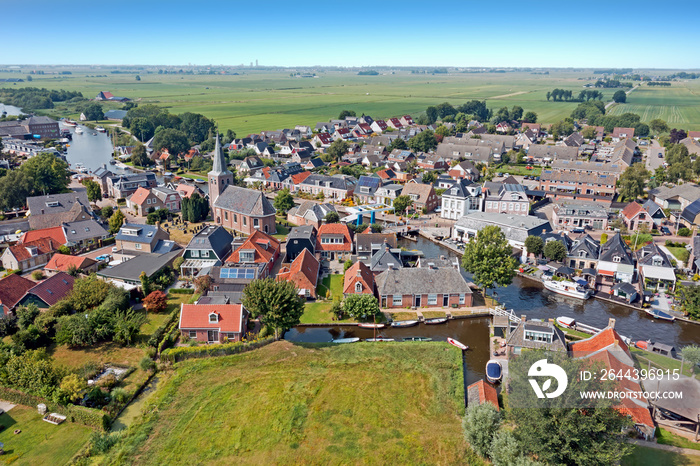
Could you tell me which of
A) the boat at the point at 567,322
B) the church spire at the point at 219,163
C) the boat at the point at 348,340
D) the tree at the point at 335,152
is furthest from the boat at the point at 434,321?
the tree at the point at 335,152

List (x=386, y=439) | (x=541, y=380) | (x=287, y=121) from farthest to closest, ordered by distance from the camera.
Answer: (x=287, y=121), (x=386, y=439), (x=541, y=380)

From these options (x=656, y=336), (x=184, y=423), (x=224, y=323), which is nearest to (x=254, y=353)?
(x=224, y=323)

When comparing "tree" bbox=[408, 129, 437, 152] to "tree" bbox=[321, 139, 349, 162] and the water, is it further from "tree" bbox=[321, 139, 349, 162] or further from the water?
the water

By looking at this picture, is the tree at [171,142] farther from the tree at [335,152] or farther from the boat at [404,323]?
the boat at [404,323]

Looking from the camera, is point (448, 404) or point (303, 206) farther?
point (303, 206)

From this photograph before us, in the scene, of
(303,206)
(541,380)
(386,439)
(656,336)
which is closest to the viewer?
(541,380)

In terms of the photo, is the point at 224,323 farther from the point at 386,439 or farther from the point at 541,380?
the point at 541,380

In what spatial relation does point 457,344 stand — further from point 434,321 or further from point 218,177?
point 218,177
